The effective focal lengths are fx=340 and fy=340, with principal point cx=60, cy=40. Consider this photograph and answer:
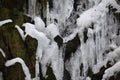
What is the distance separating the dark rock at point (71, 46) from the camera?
37.3ft

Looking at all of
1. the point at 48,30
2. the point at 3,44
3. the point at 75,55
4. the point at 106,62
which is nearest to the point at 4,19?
the point at 3,44

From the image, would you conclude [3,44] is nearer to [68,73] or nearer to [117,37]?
[68,73]

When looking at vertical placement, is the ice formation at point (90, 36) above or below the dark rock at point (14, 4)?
below

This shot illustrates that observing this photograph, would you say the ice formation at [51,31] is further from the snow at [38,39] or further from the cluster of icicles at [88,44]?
the snow at [38,39]

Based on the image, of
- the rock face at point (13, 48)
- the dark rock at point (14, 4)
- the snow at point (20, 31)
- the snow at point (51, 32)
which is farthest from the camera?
the snow at point (51, 32)

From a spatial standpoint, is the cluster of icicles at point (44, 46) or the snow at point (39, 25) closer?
the cluster of icicles at point (44, 46)

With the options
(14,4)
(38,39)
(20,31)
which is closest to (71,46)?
(38,39)

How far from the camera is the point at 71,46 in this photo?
11.5m

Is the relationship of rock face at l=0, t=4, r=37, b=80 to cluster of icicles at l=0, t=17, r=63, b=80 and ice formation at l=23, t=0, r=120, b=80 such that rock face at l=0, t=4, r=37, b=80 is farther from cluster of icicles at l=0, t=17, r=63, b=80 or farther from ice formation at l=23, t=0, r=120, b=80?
ice formation at l=23, t=0, r=120, b=80

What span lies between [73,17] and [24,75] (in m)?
3.99

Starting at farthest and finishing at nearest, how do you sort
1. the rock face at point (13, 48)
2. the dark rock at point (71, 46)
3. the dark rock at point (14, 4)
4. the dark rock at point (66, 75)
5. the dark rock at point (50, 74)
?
the dark rock at point (71, 46) < the dark rock at point (66, 75) < the dark rock at point (14, 4) < the dark rock at point (50, 74) < the rock face at point (13, 48)

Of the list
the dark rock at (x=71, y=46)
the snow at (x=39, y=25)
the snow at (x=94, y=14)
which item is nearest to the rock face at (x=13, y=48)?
the snow at (x=39, y=25)

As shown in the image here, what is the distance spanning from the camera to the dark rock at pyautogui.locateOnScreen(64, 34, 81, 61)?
37.3 feet

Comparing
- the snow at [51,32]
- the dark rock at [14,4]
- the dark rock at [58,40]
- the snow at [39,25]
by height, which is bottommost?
the dark rock at [58,40]
